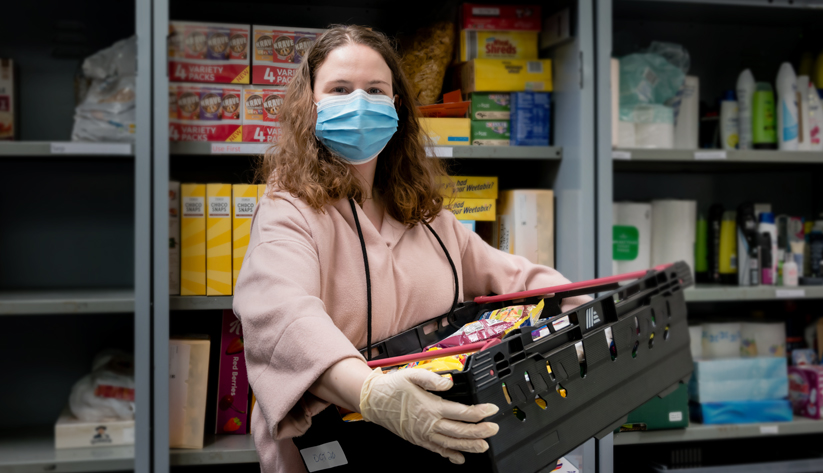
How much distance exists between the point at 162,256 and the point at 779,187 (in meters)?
2.54

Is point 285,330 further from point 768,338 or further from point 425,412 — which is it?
point 768,338

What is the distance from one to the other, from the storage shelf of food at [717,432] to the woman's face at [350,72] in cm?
143

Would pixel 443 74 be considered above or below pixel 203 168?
above

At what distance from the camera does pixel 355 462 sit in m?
0.89

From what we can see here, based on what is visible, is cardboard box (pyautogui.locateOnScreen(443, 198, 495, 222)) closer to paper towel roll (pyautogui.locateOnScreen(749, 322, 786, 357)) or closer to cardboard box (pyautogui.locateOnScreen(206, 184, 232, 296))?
cardboard box (pyautogui.locateOnScreen(206, 184, 232, 296))

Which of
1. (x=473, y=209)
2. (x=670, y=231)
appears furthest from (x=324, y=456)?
(x=670, y=231)

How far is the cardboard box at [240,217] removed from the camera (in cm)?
167

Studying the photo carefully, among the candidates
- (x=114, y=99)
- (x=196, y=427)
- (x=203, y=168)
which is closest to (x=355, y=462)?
(x=196, y=427)

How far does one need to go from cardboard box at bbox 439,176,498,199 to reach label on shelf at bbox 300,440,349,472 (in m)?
1.00

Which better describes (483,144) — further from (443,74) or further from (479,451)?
(479,451)

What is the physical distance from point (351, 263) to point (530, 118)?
1.01 metres

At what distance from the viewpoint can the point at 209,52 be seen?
1620 millimetres

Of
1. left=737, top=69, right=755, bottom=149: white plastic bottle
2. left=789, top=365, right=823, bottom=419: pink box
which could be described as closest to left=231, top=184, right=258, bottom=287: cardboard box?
left=737, top=69, right=755, bottom=149: white plastic bottle

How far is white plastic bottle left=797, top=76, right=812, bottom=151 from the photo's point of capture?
2.11 meters
